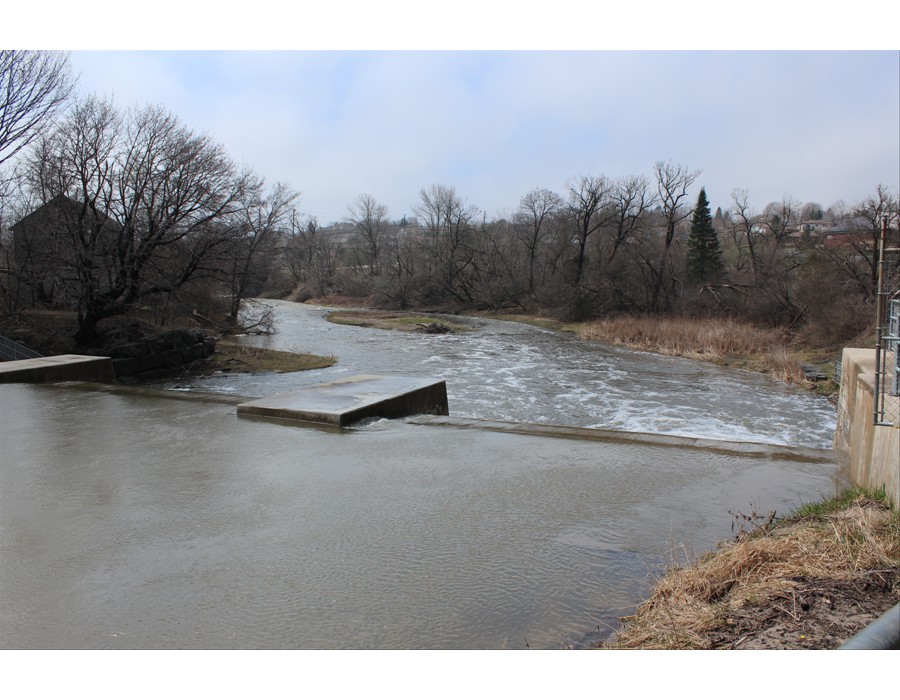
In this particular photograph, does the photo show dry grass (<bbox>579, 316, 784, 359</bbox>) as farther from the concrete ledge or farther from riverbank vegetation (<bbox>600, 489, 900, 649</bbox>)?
riverbank vegetation (<bbox>600, 489, 900, 649</bbox>)

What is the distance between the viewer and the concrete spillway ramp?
832 cm

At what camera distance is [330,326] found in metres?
43.3

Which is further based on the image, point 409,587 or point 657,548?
point 657,548

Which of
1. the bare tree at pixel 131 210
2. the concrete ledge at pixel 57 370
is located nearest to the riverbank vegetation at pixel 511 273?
the bare tree at pixel 131 210

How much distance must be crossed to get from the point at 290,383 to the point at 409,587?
678 inches

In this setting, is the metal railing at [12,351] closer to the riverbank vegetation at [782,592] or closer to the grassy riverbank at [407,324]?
the riverbank vegetation at [782,592]

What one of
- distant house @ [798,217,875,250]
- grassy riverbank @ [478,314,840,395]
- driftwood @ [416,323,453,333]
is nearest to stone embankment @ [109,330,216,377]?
driftwood @ [416,323,453,333]

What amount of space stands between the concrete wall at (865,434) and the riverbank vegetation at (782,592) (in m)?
0.43

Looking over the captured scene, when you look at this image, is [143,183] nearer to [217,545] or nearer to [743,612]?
[217,545]

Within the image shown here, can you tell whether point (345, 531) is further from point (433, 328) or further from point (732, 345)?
point (433, 328)

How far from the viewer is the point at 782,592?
3336 mm

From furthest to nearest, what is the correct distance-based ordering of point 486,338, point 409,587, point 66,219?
point 486,338, point 66,219, point 409,587

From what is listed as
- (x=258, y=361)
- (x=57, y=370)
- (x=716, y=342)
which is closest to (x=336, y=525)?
(x=57, y=370)

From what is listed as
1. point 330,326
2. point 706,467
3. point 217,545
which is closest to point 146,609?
point 217,545
